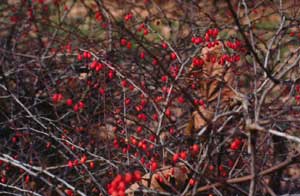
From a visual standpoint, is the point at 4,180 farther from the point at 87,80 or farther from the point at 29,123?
the point at 87,80

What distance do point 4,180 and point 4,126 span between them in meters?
0.71

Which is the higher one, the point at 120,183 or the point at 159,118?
the point at 159,118

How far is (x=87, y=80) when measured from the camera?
5199 mm

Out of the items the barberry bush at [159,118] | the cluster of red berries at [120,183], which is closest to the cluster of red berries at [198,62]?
the barberry bush at [159,118]

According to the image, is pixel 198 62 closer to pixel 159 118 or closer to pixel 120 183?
pixel 159 118

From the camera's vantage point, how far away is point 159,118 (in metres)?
3.73

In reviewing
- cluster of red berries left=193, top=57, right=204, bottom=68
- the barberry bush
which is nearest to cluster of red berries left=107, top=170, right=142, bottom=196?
the barberry bush

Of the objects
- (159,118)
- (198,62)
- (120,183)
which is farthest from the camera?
(198,62)

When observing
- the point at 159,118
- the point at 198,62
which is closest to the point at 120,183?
the point at 159,118

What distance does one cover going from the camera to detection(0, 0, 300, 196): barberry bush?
300 centimetres

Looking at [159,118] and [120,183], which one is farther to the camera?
[159,118]

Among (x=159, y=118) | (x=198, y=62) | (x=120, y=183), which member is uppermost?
(x=198, y=62)

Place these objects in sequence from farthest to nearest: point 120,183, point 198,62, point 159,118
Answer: point 198,62 → point 159,118 → point 120,183

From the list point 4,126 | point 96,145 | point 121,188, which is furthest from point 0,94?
point 121,188
